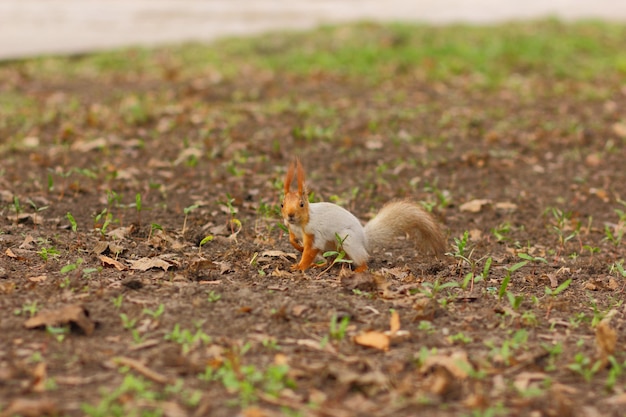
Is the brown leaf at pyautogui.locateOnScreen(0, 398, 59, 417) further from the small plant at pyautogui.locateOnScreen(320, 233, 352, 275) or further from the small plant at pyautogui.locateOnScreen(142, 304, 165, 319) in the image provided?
the small plant at pyautogui.locateOnScreen(320, 233, 352, 275)

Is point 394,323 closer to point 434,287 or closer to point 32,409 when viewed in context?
point 434,287

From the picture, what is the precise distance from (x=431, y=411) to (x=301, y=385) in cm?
56

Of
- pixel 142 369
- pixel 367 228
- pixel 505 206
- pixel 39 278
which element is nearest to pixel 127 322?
pixel 142 369

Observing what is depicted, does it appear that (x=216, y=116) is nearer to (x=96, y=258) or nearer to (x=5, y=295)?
(x=96, y=258)

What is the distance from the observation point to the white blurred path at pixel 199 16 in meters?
15.4

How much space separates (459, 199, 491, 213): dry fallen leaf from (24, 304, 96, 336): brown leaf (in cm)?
369

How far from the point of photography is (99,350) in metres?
3.80

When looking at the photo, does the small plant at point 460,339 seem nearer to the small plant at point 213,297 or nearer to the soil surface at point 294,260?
the soil surface at point 294,260

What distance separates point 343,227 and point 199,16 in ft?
47.4

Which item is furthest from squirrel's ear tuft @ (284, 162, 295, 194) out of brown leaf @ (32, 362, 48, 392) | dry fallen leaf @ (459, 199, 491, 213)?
dry fallen leaf @ (459, 199, 491, 213)

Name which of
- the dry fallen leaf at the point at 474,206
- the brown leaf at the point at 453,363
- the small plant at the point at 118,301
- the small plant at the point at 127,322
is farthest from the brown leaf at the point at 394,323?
the dry fallen leaf at the point at 474,206

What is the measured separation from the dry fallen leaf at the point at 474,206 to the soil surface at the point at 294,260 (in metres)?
0.08

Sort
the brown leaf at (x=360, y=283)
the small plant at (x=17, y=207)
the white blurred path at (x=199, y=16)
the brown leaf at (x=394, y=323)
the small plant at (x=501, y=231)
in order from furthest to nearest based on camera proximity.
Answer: the white blurred path at (x=199, y=16) → the small plant at (x=501, y=231) → the small plant at (x=17, y=207) → the brown leaf at (x=360, y=283) → the brown leaf at (x=394, y=323)

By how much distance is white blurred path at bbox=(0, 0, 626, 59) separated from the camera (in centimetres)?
1545
